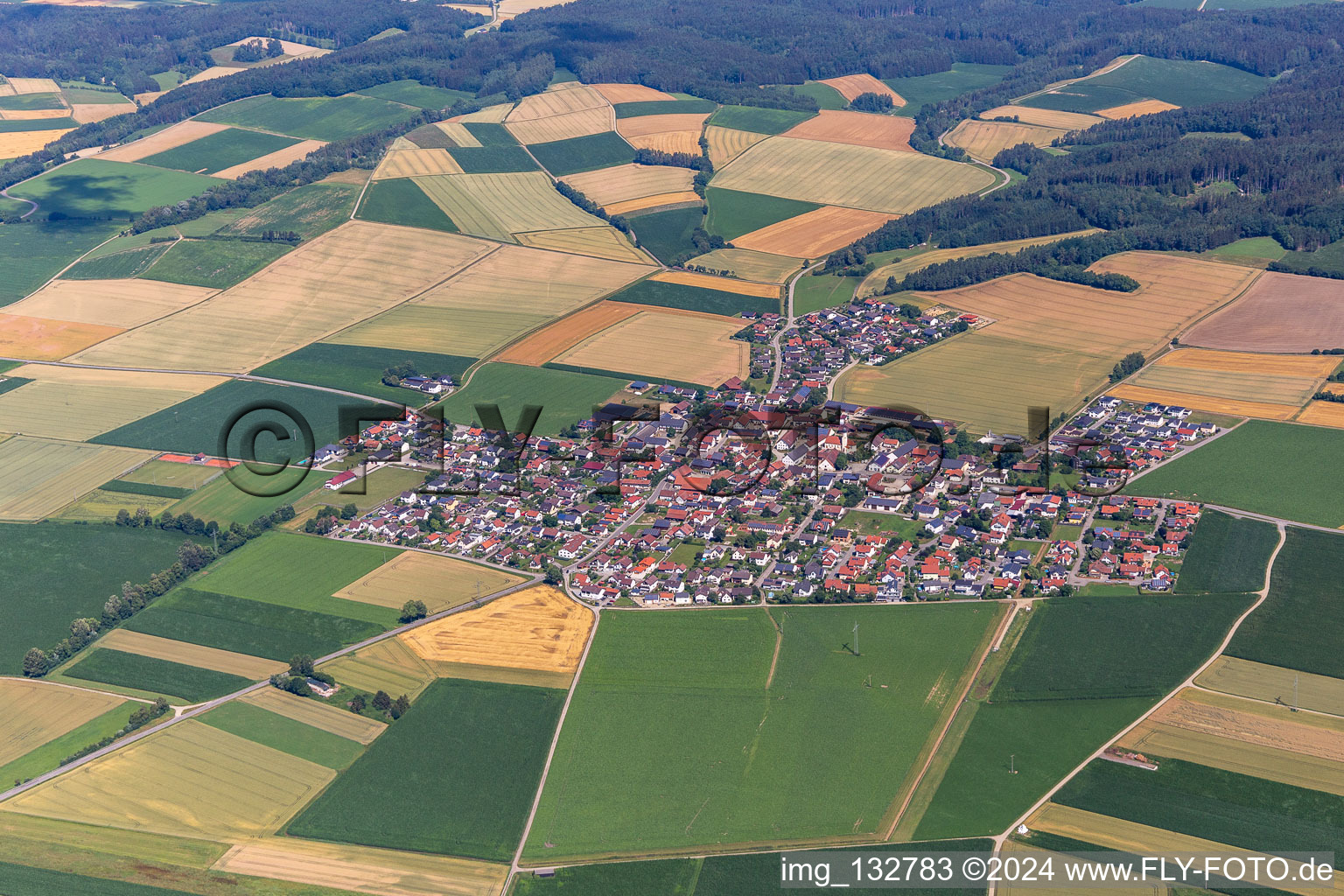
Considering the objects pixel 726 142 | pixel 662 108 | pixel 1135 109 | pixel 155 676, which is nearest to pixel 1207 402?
pixel 155 676

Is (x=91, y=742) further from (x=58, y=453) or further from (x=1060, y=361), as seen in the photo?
(x=1060, y=361)

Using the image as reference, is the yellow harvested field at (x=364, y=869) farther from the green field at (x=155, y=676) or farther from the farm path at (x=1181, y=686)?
the farm path at (x=1181, y=686)

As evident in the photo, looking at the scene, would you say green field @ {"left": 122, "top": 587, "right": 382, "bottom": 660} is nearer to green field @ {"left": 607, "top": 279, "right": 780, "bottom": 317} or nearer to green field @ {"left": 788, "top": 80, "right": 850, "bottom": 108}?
green field @ {"left": 607, "top": 279, "right": 780, "bottom": 317}

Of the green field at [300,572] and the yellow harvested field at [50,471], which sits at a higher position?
the yellow harvested field at [50,471]

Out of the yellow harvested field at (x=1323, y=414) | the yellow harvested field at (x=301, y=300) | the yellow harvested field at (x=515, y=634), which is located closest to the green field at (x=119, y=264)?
the yellow harvested field at (x=301, y=300)

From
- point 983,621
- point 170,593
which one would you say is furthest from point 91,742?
point 983,621

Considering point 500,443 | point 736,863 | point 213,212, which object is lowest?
point 736,863
